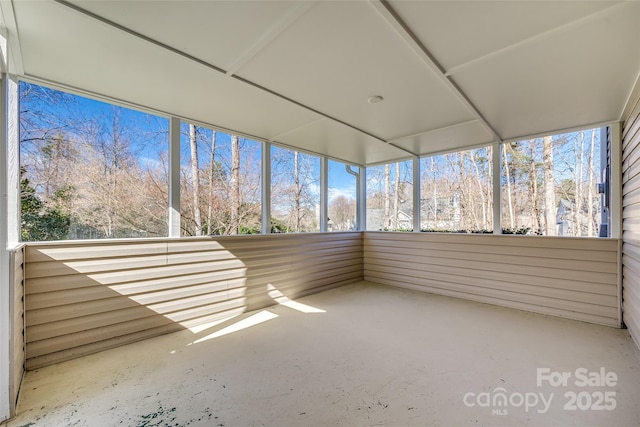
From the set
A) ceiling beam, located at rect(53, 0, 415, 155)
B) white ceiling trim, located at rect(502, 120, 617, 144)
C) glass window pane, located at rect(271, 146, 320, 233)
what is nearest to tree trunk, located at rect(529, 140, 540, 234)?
white ceiling trim, located at rect(502, 120, 617, 144)

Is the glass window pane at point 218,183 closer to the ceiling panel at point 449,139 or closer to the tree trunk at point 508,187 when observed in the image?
the ceiling panel at point 449,139

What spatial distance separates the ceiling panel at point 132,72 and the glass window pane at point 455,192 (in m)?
2.83

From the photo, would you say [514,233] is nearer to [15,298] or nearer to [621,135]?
[621,135]

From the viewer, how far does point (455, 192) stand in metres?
4.84

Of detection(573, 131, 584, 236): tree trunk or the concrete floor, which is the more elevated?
detection(573, 131, 584, 236): tree trunk

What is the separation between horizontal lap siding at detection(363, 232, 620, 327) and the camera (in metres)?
3.14

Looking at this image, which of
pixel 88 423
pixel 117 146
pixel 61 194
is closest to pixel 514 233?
pixel 88 423

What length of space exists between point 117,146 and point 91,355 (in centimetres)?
203

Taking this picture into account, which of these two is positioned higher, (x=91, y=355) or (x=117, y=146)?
(x=117, y=146)

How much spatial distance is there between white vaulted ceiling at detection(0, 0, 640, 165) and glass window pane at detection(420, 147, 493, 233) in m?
1.47

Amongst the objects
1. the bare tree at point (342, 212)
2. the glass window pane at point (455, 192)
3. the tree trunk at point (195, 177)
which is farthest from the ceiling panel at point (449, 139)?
the tree trunk at point (195, 177)

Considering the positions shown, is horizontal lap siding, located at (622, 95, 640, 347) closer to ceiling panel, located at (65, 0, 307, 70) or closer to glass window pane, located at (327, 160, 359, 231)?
ceiling panel, located at (65, 0, 307, 70)

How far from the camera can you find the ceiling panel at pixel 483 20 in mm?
1496

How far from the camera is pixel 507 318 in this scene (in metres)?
3.29
